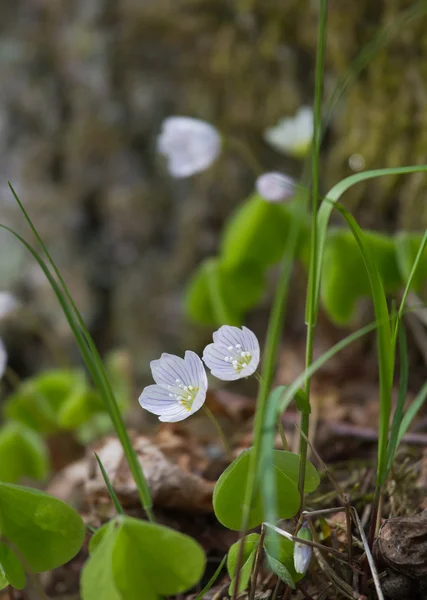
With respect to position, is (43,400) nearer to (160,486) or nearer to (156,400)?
(160,486)

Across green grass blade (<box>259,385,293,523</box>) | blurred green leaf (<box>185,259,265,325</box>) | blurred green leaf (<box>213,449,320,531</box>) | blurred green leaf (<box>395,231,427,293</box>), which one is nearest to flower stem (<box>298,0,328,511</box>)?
blurred green leaf (<box>213,449,320,531</box>)

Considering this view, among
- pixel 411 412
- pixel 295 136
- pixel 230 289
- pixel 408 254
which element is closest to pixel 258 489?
pixel 411 412

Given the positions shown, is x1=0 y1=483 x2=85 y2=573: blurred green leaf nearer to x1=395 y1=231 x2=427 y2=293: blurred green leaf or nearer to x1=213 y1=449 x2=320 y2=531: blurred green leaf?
x1=213 y1=449 x2=320 y2=531: blurred green leaf

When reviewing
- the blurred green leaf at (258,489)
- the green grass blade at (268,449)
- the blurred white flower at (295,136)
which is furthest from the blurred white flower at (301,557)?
the blurred white flower at (295,136)

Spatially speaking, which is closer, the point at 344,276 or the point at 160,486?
the point at 160,486

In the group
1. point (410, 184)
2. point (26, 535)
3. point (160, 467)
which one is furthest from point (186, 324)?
point (26, 535)

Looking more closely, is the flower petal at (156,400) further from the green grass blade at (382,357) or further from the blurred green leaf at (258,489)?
the green grass blade at (382,357)

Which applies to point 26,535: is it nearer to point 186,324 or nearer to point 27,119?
point 186,324
